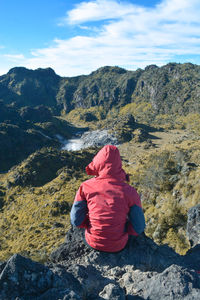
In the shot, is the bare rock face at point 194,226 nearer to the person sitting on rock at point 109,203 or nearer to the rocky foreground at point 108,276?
the rocky foreground at point 108,276

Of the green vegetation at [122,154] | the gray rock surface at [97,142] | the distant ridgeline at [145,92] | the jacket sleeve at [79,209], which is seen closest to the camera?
the jacket sleeve at [79,209]

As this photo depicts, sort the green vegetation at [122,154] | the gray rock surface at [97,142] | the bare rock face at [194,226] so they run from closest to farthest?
the bare rock face at [194,226], the green vegetation at [122,154], the gray rock surface at [97,142]

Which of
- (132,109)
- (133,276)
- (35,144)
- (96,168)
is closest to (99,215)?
(96,168)

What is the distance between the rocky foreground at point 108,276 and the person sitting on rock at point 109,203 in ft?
2.05

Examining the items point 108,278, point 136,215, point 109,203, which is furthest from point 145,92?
point 108,278

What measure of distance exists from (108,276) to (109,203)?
5.76 feet

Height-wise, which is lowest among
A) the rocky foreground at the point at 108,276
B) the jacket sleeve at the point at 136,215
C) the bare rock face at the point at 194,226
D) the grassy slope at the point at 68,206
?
the grassy slope at the point at 68,206

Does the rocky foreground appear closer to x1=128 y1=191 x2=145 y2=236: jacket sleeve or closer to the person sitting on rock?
the person sitting on rock

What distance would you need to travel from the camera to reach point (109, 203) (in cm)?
403

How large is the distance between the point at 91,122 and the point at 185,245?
5347 inches

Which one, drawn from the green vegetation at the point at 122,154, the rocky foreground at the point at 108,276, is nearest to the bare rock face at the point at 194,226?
the green vegetation at the point at 122,154

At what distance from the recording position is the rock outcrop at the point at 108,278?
2930mm

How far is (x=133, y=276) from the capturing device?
412 cm

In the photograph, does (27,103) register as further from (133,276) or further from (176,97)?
(133,276)
